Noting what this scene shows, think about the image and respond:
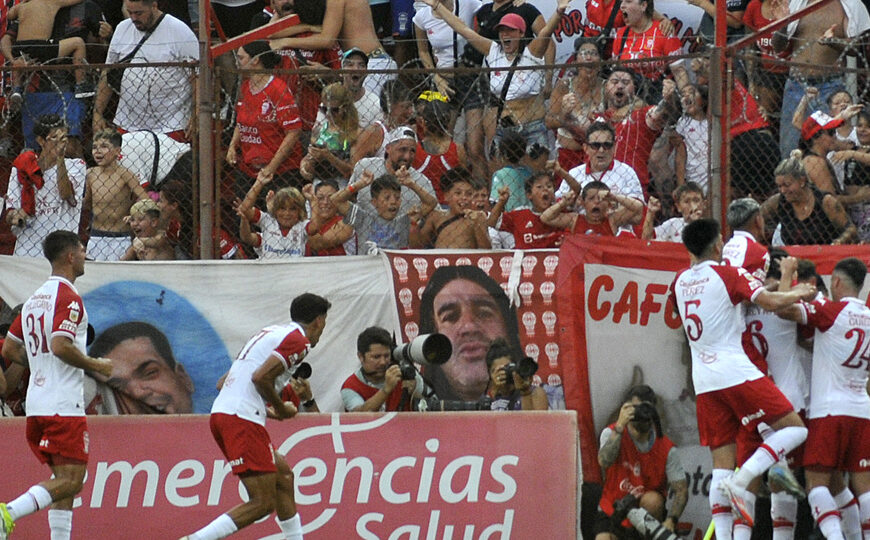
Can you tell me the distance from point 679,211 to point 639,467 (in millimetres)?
1902

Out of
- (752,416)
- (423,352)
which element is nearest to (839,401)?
(752,416)

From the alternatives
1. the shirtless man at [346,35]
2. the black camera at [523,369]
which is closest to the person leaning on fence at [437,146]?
the shirtless man at [346,35]

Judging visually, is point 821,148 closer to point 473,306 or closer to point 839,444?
point 839,444

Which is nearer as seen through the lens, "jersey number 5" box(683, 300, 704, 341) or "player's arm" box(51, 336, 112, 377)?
"player's arm" box(51, 336, 112, 377)

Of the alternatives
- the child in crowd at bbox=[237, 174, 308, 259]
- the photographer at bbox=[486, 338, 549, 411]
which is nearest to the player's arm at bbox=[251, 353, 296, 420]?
the photographer at bbox=[486, 338, 549, 411]

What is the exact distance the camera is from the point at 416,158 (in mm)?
11477

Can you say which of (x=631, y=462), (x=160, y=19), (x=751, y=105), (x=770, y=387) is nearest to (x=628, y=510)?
(x=631, y=462)

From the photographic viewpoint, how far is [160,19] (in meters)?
12.7

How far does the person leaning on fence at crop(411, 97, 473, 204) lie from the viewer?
37.1 ft

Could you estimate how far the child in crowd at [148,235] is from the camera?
427 inches

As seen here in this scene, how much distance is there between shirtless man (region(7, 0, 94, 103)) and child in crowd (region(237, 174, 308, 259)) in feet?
10.9

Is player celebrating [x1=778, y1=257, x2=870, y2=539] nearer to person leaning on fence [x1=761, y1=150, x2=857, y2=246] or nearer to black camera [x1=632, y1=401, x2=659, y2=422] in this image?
black camera [x1=632, y1=401, x2=659, y2=422]

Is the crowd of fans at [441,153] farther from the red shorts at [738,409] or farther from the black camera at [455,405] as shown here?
the red shorts at [738,409]

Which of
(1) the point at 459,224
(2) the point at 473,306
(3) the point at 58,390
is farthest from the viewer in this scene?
(1) the point at 459,224
